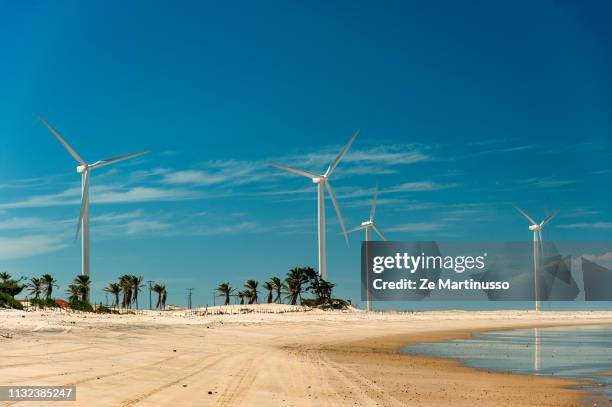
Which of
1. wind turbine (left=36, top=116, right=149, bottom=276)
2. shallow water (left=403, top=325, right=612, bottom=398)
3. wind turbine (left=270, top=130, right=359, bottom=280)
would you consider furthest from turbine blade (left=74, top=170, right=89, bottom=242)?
shallow water (left=403, top=325, right=612, bottom=398)

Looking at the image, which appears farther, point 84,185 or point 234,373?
point 84,185

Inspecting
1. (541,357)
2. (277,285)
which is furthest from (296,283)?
(541,357)

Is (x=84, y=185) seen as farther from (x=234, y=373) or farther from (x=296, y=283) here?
(x=234, y=373)

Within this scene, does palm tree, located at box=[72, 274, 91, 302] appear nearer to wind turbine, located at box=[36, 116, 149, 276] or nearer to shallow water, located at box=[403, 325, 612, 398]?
wind turbine, located at box=[36, 116, 149, 276]

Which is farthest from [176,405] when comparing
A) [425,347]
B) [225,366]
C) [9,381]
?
[425,347]

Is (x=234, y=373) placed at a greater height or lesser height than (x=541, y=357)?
greater

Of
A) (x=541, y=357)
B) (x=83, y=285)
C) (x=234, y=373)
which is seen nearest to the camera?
(x=234, y=373)

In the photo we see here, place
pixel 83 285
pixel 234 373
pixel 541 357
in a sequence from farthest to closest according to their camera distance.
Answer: pixel 83 285 → pixel 541 357 → pixel 234 373

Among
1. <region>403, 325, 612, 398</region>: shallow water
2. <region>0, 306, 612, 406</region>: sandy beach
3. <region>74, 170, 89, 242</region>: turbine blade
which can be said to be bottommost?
<region>403, 325, 612, 398</region>: shallow water

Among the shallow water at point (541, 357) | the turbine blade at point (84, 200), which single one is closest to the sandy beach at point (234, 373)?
the shallow water at point (541, 357)

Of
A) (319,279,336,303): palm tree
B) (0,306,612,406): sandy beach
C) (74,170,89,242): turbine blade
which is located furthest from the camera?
(319,279,336,303): palm tree

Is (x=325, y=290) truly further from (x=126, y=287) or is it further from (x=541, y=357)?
(x=541, y=357)

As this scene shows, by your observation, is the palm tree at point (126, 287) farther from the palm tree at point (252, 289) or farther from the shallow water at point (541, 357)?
the shallow water at point (541, 357)

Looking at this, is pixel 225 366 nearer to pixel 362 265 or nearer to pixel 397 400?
pixel 397 400
